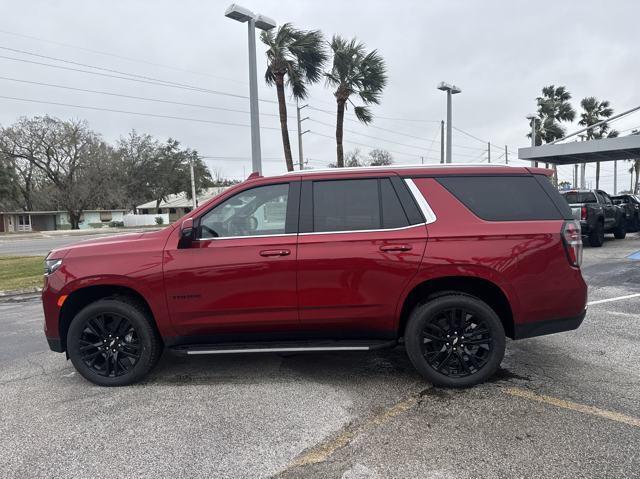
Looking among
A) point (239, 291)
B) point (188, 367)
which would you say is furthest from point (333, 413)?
point (188, 367)

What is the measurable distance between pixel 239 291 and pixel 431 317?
1.65m

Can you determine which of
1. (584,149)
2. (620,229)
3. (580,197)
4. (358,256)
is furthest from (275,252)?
(584,149)

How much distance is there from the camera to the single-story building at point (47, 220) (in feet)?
180

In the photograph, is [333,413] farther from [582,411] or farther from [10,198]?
[10,198]

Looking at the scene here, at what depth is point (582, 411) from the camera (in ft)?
11.3

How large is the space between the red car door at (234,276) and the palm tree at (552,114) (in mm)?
37830

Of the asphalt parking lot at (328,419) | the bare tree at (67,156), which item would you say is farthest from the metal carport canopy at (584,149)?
the bare tree at (67,156)

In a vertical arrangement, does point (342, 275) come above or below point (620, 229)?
above

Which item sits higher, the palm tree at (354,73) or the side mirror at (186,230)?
the palm tree at (354,73)

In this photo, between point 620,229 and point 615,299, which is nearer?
point 615,299

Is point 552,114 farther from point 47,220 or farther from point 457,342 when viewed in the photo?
point 47,220

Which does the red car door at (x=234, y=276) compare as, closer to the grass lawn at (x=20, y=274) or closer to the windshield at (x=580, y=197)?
A: the grass lawn at (x=20, y=274)

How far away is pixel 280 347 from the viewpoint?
395 cm

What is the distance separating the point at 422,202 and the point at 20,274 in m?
12.2
